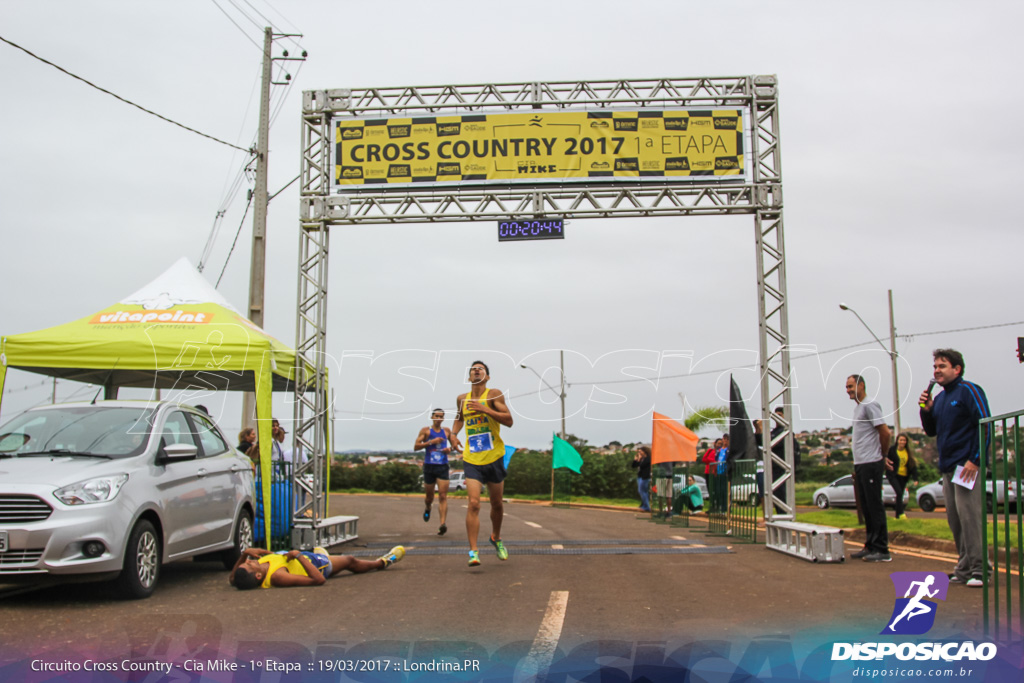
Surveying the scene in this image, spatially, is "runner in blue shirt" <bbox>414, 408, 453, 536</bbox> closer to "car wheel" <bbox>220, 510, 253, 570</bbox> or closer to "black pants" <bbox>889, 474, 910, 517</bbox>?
"car wheel" <bbox>220, 510, 253, 570</bbox>

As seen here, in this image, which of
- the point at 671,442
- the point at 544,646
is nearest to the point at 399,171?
the point at 671,442

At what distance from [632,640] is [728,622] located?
1.02 meters

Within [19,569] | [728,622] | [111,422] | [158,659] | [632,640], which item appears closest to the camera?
[158,659]

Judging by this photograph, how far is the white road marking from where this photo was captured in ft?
15.6

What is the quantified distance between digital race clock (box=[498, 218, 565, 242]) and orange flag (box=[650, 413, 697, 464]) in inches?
271

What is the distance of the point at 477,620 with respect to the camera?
634 centimetres

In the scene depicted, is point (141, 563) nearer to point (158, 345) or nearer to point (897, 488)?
point (158, 345)

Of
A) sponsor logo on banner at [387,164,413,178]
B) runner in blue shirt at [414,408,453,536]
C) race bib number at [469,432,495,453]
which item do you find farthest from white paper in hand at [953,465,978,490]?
sponsor logo on banner at [387,164,413,178]

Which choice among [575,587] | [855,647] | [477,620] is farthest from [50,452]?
[855,647]

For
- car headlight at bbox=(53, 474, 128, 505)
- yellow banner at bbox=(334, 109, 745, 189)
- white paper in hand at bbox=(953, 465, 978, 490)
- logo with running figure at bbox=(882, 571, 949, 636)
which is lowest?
logo with running figure at bbox=(882, 571, 949, 636)

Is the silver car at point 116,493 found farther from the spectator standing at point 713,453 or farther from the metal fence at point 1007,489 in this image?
the spectator standing at point 713,453

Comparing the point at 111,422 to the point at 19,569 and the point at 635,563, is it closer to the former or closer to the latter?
the point at 19,569

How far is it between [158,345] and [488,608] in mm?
5363

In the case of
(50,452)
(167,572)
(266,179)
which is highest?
(266,179)
